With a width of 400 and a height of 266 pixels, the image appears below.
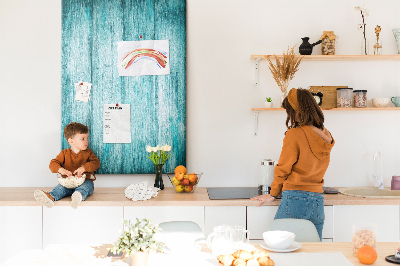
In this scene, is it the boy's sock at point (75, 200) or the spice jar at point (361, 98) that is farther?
the spice jar at point (361, 98)

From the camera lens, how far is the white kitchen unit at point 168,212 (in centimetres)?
281

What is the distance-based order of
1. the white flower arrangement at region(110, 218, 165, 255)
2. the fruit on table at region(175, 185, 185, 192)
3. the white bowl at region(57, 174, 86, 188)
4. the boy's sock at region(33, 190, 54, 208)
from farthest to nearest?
the fruit on table at region(175, 185, 185, 192) < the white bowl at region(57, 174, 86, 188) < the boy's sock at region(33, 190, 54, 208) < the white flower arrangement at region(110, 218, 165, 255)

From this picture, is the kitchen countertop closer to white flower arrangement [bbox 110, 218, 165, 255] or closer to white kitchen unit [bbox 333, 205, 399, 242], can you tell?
white kitchen unit [bbox 333, 205, 399, 242]

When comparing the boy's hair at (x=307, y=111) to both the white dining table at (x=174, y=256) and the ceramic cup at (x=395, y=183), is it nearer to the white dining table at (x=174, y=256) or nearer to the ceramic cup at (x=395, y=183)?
the white dining table at (x=174, y=256)

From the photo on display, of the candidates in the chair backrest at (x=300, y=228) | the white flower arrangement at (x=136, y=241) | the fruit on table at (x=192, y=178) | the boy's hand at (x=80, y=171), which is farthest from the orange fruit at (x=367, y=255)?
the boy's hand at (x=80, y=171)

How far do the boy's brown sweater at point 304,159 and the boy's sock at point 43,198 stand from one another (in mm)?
1490

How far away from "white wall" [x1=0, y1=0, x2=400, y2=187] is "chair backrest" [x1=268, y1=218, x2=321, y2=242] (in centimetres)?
119

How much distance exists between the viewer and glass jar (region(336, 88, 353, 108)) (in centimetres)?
323

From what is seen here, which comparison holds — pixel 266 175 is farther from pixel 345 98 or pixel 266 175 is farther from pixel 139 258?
pixel 139 258

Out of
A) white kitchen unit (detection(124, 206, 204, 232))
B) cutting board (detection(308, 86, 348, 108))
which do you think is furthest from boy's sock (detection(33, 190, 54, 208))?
cutting board (detection(308, 86, 348, 108))

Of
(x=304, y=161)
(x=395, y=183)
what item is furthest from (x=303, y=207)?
(x=395, y=183)

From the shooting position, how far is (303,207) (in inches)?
101

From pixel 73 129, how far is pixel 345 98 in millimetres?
2073

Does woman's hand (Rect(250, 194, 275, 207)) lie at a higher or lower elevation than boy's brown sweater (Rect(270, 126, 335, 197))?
lower
